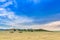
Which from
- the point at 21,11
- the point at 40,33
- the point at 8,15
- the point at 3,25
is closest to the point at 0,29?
the point at 3,25

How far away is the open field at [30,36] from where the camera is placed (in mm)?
1486

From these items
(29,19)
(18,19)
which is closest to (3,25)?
(18,19)

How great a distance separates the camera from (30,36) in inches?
59.4

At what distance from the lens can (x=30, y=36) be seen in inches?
59.4

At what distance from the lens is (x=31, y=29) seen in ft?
5.08

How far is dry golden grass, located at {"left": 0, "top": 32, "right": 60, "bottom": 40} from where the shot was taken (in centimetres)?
149

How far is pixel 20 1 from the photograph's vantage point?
1.56 metres

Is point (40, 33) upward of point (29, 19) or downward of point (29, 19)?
downward

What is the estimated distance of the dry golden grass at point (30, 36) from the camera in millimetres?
1486

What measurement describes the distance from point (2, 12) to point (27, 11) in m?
0.26

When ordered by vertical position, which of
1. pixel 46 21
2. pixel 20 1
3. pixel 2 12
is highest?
pixel 20 1

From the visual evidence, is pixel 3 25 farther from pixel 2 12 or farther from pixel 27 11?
pixel 27 11

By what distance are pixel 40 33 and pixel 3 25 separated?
0.39 metres

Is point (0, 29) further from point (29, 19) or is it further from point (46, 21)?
point (46, 21)
